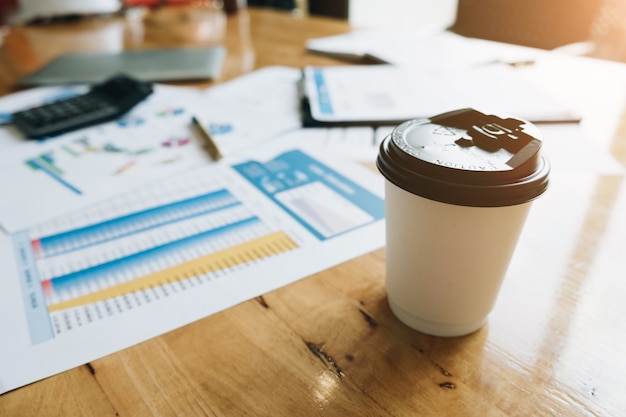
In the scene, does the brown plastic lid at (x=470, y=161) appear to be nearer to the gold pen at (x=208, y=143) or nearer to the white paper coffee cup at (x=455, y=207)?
the white paper coffee cup at (x=455, y=207)

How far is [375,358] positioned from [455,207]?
0.13m

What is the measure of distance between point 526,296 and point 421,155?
0.58 ft

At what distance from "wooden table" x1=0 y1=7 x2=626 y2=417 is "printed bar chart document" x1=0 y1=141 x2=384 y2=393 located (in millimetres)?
19

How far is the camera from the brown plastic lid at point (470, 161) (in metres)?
0.28

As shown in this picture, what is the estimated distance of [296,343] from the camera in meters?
0.35

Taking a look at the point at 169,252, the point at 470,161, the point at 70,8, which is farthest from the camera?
the point at 70,8

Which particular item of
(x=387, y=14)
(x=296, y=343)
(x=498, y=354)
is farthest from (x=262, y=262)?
(x=387, y=14)

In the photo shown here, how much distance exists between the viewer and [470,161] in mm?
288

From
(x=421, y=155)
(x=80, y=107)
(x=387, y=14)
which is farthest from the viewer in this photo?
(x=387, y=14)

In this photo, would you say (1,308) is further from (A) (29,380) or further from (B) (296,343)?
(B) (296,343)

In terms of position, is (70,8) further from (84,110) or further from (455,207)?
(455,207)

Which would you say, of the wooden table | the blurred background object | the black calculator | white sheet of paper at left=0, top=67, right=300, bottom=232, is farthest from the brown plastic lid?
the blurred background object

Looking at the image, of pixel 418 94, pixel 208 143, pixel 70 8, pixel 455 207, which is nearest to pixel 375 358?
pixel 455 207

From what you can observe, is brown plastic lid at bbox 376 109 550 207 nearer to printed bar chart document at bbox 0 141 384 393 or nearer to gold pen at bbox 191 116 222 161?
printed bar chart document at bbox 0 141 384 393
